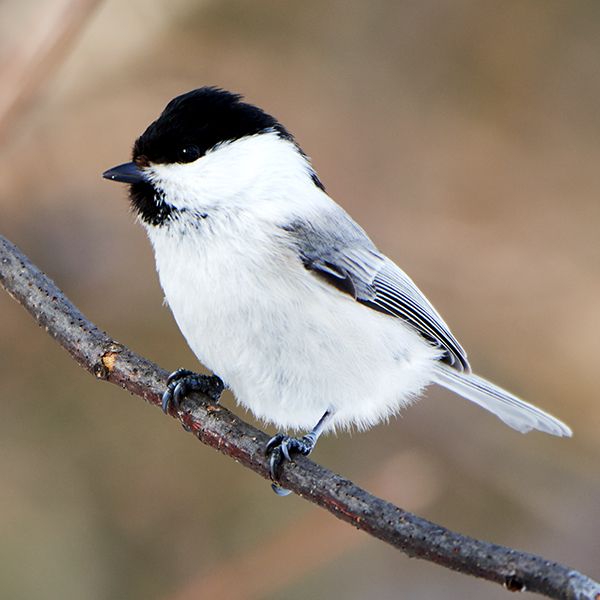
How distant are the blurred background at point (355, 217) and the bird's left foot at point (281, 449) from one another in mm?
873

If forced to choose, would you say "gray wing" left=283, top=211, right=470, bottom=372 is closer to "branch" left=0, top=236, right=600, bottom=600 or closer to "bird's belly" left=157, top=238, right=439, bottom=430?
"bird's belly" left=157, top=238, right=439, bottom=430

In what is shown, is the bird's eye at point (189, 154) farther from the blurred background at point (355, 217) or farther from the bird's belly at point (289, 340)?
the blurred background at point (355, 217)

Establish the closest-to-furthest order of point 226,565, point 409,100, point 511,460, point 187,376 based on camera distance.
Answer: point 187,376
point 226,565
point 511,460
point 409,100

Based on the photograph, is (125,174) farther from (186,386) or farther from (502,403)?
(502,403)

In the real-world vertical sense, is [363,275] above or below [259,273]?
above

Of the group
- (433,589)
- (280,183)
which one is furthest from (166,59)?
(433,589)

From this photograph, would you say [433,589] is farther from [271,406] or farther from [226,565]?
[271,406]

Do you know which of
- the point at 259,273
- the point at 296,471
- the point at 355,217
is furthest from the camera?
the point at 355,217

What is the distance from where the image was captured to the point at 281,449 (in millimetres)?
1004

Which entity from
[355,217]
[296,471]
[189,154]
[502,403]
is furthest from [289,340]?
[355,217]

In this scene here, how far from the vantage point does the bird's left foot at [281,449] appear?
0.98 metres

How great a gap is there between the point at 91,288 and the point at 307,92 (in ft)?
3.62

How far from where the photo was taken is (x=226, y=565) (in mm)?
1814

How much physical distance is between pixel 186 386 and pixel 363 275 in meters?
0.46
